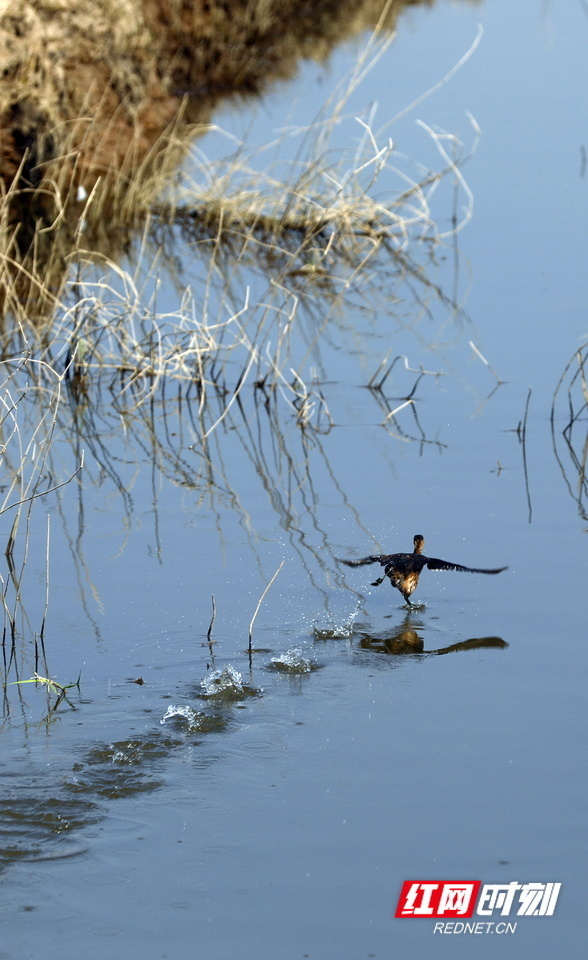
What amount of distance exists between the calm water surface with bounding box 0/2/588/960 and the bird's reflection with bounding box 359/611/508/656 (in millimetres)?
17

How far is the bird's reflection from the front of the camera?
15.6 feet

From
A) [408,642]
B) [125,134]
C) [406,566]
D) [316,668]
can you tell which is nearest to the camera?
[316,668]

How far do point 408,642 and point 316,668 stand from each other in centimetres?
43

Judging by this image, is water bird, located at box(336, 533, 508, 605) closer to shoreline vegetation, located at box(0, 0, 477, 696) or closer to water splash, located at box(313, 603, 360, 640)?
water splash, located at box(313, 603, 360, 640)

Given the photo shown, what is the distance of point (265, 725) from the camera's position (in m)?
4.14

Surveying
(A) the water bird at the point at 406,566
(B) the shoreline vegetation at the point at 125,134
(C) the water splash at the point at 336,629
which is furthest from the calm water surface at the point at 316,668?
(B) the shoreline vegetation at the point at 125,134

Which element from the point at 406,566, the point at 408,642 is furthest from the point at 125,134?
the point at 408,642

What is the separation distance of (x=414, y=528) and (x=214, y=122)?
9.43 m

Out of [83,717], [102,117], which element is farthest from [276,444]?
[102,117]

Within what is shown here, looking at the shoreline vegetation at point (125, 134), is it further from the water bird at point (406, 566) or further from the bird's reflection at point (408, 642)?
the bird's reflection at point (408, 642)

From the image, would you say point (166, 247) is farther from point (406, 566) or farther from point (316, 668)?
point (316, 668)

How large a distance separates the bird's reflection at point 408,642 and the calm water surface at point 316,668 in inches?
0.7

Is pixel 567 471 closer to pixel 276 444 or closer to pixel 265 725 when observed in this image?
pixel 276 444

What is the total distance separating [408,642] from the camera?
15.9 ft
